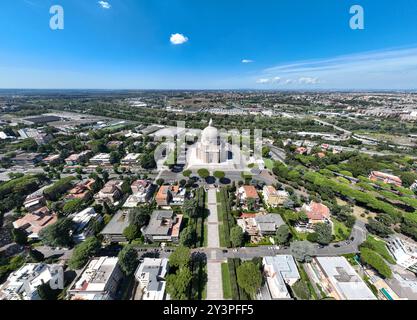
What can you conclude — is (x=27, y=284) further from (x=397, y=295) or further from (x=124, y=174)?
(x=397, y=295)

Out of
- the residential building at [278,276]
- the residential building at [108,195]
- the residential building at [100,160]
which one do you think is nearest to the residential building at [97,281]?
the residential building at [108,195]

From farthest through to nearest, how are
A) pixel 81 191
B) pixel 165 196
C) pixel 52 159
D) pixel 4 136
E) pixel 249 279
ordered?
pixel 4 136, pixel 52 159, pixel 81 191, pixel 165 196, pixel 249 279

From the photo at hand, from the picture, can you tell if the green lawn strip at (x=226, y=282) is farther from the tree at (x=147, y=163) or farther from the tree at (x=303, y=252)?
the tree at (x=147, y=163)

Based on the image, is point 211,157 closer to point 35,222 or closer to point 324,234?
point 324,234

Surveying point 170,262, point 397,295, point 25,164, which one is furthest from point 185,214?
point 25,164

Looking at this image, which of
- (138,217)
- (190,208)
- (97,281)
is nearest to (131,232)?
(138,217)

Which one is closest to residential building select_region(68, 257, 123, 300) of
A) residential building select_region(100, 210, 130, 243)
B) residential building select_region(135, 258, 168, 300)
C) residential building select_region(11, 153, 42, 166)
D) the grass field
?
residential building select_region(135, 258, 168, 300)
